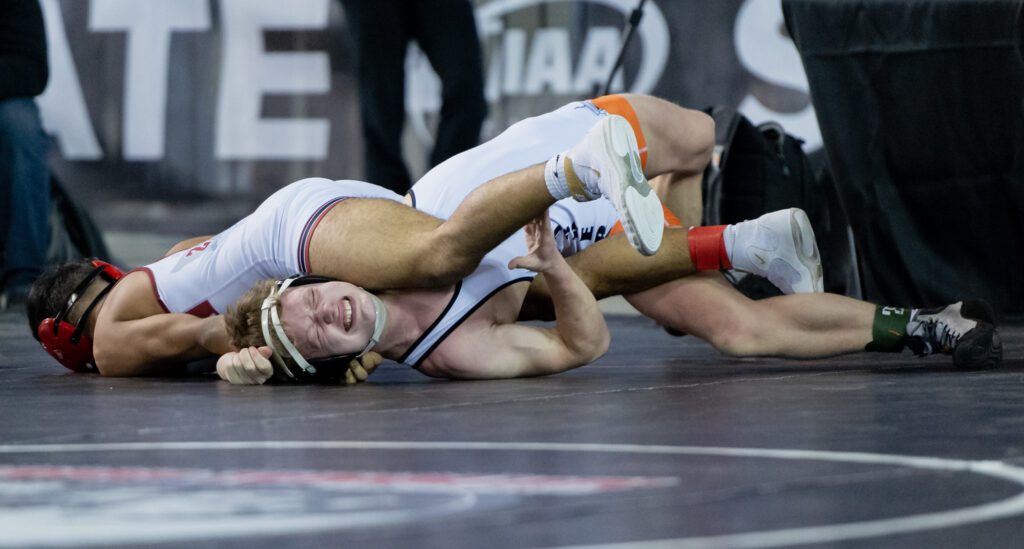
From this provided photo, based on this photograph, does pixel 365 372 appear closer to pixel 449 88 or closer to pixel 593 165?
pixel 593 165

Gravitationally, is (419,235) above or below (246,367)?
above

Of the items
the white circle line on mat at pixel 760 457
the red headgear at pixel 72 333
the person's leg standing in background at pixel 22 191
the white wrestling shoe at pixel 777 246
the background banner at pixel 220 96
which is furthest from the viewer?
the background banner at pixel 220 96

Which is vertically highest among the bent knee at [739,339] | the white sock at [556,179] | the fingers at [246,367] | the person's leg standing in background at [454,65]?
the person's leg standing in background at [454,65]

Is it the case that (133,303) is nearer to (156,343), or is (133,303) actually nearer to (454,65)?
(156,343)

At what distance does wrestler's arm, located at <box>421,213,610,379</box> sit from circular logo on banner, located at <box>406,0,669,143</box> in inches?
127

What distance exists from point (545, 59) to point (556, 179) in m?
3.91

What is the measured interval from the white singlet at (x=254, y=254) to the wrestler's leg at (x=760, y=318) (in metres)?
0.73

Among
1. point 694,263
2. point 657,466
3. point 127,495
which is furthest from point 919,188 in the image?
point 127,495

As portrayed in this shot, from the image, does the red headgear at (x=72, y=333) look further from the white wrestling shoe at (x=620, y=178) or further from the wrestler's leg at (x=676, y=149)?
the white wrestling shoe at (x=620, y=178)

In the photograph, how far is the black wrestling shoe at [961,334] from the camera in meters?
3.45

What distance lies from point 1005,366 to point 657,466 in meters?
1.65

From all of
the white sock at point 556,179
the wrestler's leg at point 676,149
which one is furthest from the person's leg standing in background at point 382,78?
the white sock at point 556,179

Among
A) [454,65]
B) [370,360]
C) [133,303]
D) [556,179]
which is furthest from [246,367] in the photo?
[454,65]

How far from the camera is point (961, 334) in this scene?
349 cm
